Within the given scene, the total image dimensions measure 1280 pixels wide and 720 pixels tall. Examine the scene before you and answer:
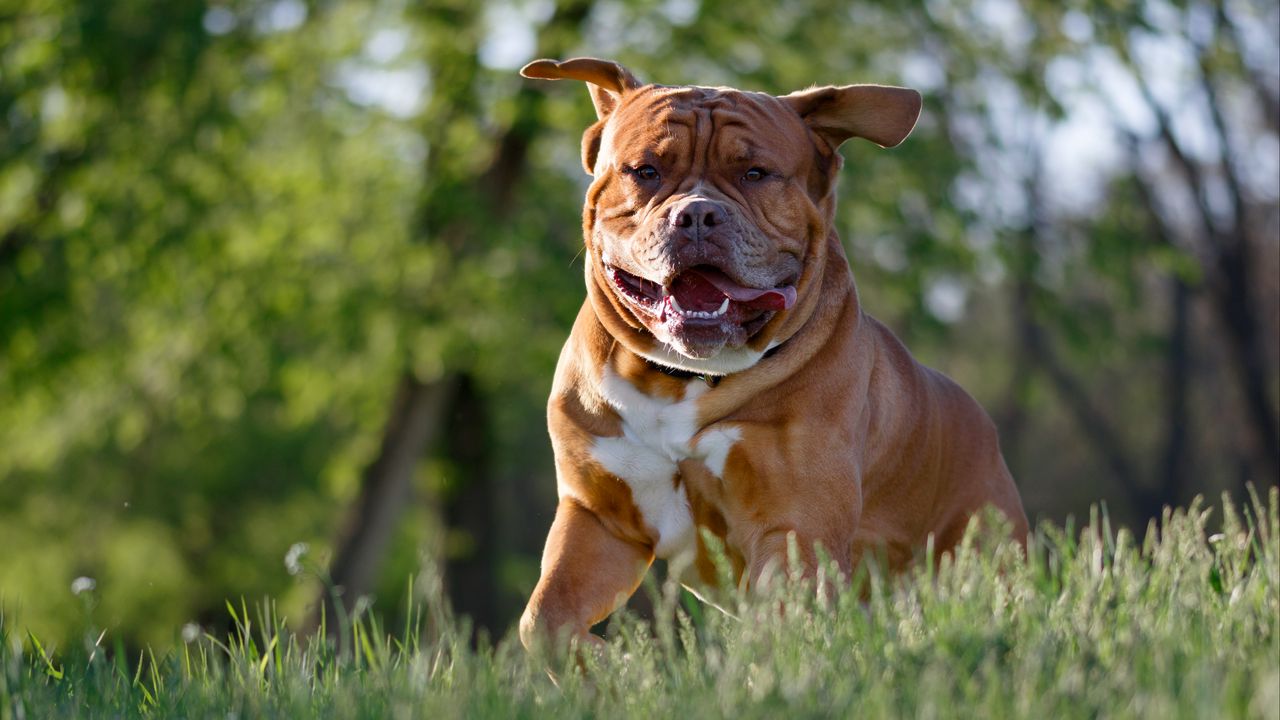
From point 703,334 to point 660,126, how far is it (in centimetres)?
66

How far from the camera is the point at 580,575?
175 inches

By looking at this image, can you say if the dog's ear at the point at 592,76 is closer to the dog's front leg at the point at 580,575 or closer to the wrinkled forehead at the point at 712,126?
the wrinkled forehead at the point at 712,126

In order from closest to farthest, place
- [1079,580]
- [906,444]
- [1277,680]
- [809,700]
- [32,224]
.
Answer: [1277,680] → [809,700] → [1079,580] → [906,444] → [32,224]

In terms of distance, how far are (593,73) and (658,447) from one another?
124 cm

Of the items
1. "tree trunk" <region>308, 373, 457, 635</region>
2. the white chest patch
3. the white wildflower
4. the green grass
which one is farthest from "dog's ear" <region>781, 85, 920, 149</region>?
"tree trunk" <region>308, 373, 457, 635</region>

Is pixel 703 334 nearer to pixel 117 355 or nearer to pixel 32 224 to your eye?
pixel 32 224

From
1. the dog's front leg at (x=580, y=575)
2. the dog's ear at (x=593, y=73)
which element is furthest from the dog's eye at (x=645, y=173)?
the dog's front leg at (x=580, y=575)

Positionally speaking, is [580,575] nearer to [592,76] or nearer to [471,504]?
[592,76]

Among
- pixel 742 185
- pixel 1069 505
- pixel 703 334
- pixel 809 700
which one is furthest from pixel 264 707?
pixel 1069 505

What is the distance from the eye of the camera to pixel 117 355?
→ 16.2m

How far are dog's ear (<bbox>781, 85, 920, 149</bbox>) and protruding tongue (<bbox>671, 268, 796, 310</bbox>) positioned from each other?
693 mm

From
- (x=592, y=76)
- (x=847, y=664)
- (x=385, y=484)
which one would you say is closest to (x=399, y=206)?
(x=385, y=484)

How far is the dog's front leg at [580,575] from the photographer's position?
4328 millimetres

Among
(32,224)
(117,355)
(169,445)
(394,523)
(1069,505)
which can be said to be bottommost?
(1069,505)
